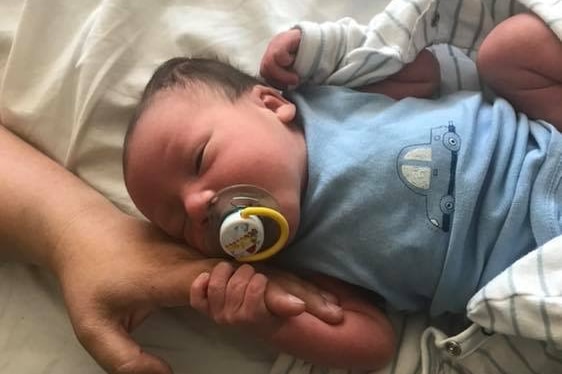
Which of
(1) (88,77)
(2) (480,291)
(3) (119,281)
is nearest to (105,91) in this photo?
(1) (88,77)

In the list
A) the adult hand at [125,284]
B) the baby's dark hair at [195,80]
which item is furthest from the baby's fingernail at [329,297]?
the baby's dark hair at [195,80]

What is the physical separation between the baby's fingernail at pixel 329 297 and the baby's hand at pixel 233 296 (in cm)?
8

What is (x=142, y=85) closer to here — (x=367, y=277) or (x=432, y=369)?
(x=367, y=277)

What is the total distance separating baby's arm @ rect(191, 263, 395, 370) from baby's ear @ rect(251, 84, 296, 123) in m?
0.21

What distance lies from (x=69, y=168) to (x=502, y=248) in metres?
0.61

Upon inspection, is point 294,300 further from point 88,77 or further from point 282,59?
point 88,77

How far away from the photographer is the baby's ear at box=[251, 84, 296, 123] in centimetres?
101

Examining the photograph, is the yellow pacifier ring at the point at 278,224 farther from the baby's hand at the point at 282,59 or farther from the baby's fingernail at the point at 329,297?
the baby's hand at the point at 282,59

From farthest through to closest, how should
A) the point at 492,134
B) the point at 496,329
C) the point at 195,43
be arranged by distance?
the point at 195,43
the point at 492,134
the point at 496,329

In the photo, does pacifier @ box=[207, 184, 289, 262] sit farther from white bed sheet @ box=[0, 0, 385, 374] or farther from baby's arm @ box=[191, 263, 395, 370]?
white bed sheet @ box=[0, 0, 385, 374]

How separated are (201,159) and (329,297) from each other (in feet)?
0.74

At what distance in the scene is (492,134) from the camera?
3.17 ft

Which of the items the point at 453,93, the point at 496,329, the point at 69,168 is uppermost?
the point at 453,93

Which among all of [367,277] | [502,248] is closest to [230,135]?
[367,277]
